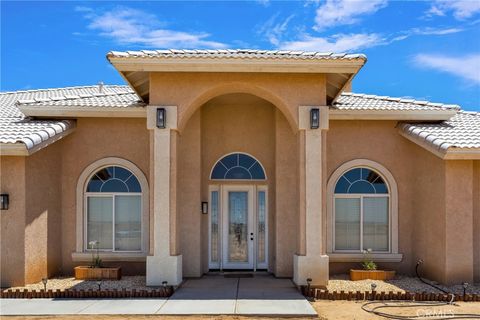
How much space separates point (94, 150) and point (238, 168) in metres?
4.39

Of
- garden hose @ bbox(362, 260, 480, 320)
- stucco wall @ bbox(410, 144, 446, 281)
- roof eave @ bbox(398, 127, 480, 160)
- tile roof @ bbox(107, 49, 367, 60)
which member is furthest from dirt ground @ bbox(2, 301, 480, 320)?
tile roof @ bbox(107, 49, 367, 60)

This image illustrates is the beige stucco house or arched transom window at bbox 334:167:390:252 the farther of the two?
arched transom window at bbox 334:167:390:252

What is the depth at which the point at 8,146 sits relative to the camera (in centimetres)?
1218

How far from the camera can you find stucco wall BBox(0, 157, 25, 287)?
12633 mm

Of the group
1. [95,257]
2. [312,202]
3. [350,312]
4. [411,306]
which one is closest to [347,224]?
[312,202]

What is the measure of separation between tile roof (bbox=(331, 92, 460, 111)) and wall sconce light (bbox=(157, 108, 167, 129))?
16.8 ft

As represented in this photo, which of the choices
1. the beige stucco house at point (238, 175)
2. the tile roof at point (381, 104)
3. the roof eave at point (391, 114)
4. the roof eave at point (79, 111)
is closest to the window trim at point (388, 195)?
the beige stucco house at point (238, 175)

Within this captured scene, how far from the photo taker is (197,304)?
435 inches

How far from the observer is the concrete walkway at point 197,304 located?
1043 cm

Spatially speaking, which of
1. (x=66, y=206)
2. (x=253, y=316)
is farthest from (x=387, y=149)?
(x=66, y=206)

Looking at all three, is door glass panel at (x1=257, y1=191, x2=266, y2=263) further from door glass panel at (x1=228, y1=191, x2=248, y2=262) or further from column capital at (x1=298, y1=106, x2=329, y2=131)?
column capital at (x1=298, y1=106, x2=329, y2=131)

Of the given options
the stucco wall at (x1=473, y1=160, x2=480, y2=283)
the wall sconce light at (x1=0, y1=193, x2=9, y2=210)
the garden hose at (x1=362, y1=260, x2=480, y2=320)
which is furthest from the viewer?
the stucco wall at (x1=473, y1=160, x2=480, y2=283)

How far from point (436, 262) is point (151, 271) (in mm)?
7625

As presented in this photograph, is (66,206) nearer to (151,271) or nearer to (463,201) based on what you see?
(151,271)
